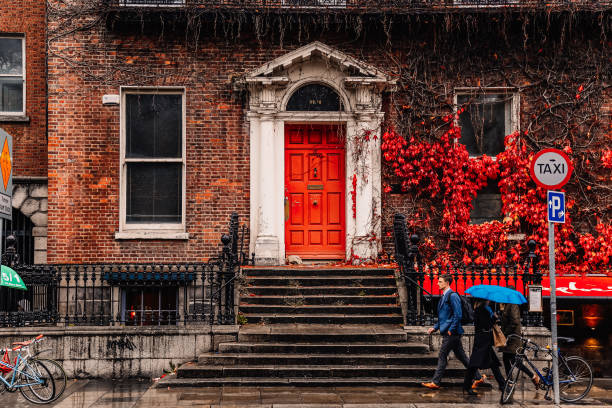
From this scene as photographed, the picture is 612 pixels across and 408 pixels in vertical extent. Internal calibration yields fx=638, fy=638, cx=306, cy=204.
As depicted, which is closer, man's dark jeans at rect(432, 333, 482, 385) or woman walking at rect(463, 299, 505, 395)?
woman walking at rect(463, 299, 505, 395)

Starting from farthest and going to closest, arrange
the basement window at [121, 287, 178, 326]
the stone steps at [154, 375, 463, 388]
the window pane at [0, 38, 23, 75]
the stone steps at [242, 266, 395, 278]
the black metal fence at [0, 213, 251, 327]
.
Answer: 1. the window pane at [0, 38, 23, 75]
2. the basement window at [121, 287, 178, 326]
3. the stone steps at [242, 266, 395, 278]
4. the black metal fence at [0, 213, 251, 327]
5. the stone steps at [154, 375, 463, 388]

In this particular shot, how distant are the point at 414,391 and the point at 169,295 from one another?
5776 millimetres

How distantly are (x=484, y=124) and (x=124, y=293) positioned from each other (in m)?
8.29

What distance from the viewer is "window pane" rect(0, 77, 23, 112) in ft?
46.0

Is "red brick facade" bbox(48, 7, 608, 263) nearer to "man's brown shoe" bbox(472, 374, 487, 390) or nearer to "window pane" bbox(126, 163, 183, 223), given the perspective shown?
"window pane" bbox(126, 163, 183, 223)

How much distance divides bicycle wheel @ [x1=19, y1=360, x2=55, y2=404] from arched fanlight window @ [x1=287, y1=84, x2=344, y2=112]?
Result: 719 cm

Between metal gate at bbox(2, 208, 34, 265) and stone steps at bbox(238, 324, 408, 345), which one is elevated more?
metal gate at bbox(2, 208, 34, 265)

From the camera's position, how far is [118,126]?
13117 millimetres

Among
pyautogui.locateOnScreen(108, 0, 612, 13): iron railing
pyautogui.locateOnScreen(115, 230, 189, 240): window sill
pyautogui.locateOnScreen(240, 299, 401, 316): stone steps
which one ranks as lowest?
pyautogui.locateOnScreen(240, 299, 401, 316): stone steps

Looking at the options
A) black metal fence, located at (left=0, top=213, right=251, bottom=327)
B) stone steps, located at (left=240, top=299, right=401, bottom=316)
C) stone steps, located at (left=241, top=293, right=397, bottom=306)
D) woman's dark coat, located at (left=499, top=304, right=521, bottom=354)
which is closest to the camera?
woman's dark coat, located at (left=499, top=304, right=521, bottom=354)

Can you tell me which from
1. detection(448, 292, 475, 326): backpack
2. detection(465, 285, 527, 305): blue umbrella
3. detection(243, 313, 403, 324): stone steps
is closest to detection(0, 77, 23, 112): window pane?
detection(243, 313, 403, 324): stone steps

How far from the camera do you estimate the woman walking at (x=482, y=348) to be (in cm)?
876

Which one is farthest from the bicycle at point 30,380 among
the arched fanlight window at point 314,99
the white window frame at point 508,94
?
the white window frame at point 508,94

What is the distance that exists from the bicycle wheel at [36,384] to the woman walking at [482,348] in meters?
5.71
